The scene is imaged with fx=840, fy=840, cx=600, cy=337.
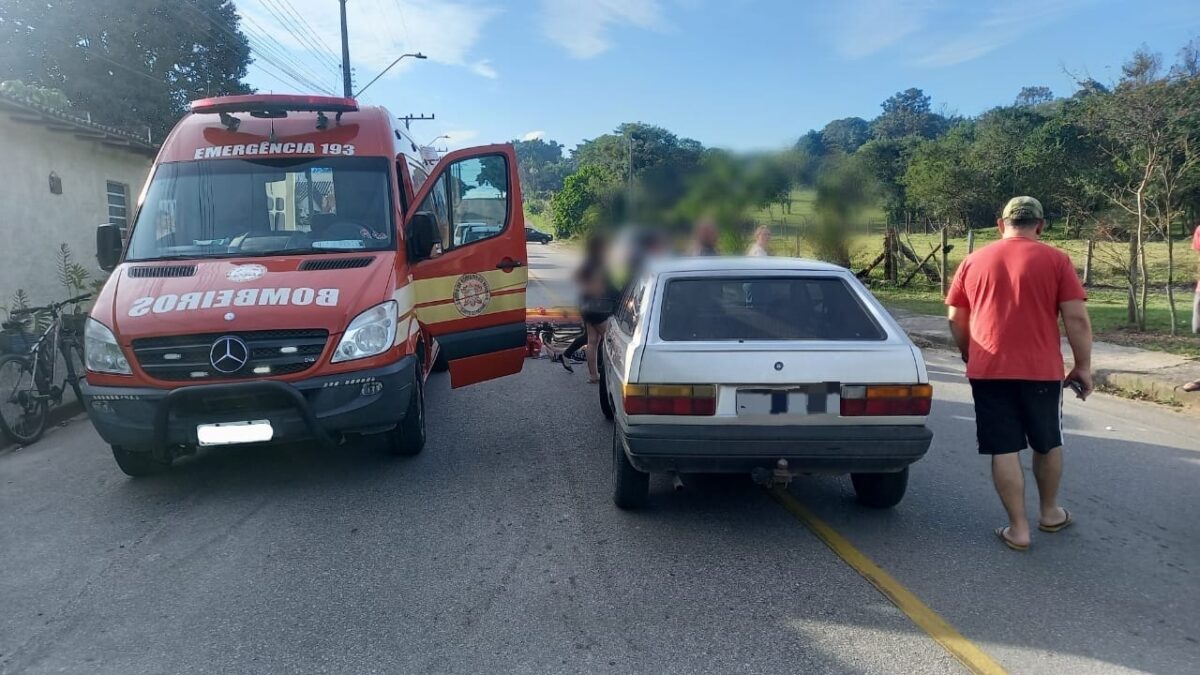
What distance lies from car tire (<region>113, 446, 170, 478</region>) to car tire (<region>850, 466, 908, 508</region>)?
449 cm

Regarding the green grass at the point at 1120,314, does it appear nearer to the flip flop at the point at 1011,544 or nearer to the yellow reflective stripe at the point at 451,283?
the flip flop at the point at 1011,544

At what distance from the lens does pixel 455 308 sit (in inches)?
266

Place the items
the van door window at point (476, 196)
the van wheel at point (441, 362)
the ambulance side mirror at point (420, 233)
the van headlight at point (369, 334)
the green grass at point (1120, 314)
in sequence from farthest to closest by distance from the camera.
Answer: the green grass at point (1120, 314), the van door window at point (476, 196), the van wheel at point (441, 362), the ambulance side mirror at point (420, 233), the van headlight at point (369, 334)

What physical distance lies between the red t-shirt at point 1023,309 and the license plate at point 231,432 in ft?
13.6

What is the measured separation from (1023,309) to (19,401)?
738 centimetres

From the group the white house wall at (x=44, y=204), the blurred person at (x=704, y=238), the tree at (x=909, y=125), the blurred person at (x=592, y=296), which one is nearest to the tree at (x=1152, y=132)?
the blurred person at (x=704, y=238)

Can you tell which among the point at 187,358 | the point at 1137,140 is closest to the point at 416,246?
the point at 187,358

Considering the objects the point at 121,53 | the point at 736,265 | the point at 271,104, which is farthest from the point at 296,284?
the point at 121,53

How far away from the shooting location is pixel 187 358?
5102 mm

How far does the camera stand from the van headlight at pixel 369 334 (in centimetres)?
525

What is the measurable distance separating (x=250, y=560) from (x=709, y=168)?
8820 millimetres

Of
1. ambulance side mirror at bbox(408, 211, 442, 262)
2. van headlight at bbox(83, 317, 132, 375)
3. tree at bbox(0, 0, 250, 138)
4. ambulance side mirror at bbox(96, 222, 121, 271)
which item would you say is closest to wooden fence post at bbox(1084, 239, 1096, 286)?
ambulance side mirror at bbox(408, 211, 442, 262)

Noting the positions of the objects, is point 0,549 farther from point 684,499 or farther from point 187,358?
point 684,499

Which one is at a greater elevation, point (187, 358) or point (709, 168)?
point (709, 168)
